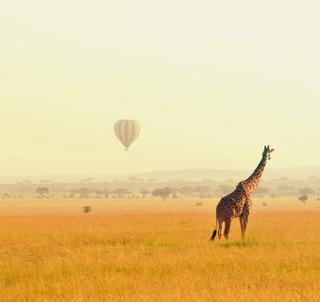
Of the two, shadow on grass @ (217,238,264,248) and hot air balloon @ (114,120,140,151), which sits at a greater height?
hot air balloon @ (114,120,140,151)

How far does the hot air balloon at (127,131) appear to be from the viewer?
357 feet

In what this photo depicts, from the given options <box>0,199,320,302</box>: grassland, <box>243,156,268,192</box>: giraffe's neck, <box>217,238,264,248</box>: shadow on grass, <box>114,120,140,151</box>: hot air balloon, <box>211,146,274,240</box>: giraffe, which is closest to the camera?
<box>0,199,320,302</box>: grassland

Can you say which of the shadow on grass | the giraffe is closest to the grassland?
the shadow on grass

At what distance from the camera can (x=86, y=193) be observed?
17075 centimetres

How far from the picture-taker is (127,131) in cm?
11012

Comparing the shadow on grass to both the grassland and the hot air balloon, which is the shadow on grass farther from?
the hot air balloon

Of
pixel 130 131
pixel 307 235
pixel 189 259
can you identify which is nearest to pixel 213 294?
pixel 189 259

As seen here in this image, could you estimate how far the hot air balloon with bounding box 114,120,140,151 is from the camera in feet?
357

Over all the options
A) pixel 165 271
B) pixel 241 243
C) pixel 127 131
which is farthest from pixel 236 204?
pixel 127 131

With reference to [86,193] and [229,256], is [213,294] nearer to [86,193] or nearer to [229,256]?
[229,256]

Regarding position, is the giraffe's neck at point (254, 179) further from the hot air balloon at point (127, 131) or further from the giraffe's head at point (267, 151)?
the hot air balloon at point (127, 131)

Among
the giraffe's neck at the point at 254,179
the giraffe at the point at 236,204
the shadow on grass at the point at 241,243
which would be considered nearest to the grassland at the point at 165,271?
the shadow on grass at the point at 241,243

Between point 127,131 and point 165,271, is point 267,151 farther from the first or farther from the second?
point 127,131

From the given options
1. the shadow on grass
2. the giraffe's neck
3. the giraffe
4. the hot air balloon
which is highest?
the hot air balloon
